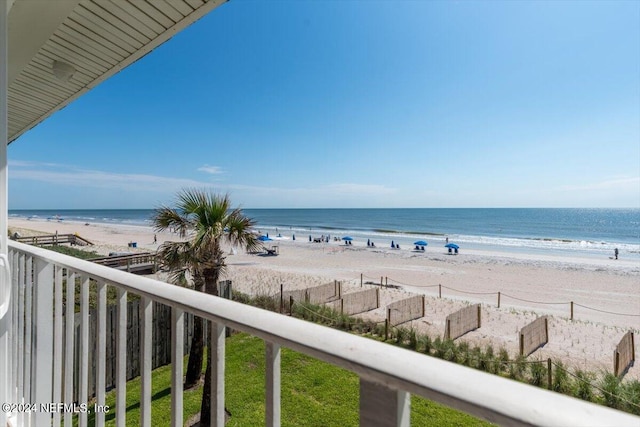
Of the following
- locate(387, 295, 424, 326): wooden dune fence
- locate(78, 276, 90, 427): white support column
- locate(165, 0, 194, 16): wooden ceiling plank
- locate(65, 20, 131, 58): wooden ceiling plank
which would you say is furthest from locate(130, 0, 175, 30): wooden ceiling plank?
locate(387, 295, 424, 326): wooden dune fence

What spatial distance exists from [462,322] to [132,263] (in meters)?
11.0

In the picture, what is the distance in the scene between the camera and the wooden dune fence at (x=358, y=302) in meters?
9.06

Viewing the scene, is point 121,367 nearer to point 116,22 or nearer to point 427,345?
point 116,22

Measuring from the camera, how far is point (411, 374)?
48 cm

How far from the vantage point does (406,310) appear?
876cm

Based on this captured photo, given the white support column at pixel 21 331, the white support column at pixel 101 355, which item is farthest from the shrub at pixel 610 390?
the white support column at pixel 21 331

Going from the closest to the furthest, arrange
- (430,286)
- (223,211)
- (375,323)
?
(223,211)
(375,323)
(430,286)

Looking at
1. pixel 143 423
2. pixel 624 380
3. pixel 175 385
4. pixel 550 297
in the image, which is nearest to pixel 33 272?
pixel 143 423

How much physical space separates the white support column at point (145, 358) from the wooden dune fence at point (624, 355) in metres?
7.85

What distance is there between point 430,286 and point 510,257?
1288 centimetres

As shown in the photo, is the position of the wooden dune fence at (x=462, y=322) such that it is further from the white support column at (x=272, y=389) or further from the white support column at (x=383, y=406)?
the white support column at (x=383, y=406)

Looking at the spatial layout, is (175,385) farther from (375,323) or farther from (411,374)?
(375,323)

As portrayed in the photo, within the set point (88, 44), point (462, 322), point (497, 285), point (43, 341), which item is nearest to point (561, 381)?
point (462, 322)

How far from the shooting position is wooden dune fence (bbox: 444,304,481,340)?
7.56m
